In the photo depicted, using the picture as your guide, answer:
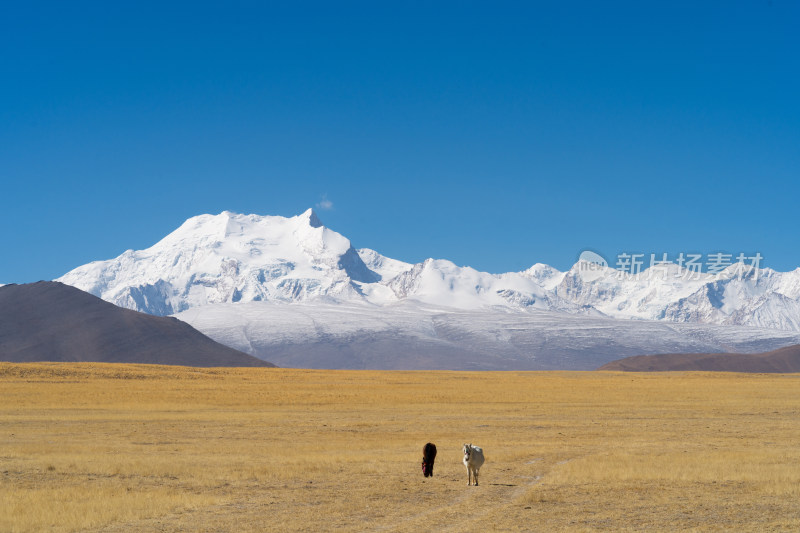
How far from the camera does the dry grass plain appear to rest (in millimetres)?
18844

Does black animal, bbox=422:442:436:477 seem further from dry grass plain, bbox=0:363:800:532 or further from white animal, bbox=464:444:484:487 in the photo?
white animal, bbox=464:444:484:487

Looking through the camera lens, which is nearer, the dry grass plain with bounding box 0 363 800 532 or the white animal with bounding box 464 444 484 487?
the dry grass plain with bounding box 0 363 800 532

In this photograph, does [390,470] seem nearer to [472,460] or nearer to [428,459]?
[428,459]

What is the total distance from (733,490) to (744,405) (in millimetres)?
45091

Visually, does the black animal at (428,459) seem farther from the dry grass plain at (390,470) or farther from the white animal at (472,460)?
the white animal at (472,460)

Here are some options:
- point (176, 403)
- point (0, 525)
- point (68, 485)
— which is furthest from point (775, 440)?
point (176, 403)

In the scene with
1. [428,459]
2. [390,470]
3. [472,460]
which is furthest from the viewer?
[390,470]

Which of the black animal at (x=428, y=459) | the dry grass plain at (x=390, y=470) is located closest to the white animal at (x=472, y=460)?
the dry grass plain at (x=390, y=470)

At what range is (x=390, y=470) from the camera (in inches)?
1054

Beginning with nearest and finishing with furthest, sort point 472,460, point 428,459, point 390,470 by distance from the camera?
1. point 472,460
2. point 428,459
3. point 390,470

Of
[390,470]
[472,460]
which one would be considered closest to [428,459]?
[472,460]

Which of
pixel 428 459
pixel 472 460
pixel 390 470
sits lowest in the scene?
pixel 390 470

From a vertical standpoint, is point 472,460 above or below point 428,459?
above

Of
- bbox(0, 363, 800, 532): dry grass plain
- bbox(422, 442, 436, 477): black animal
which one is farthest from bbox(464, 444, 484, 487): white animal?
bbox(422, 442, 436, 477): black animal
